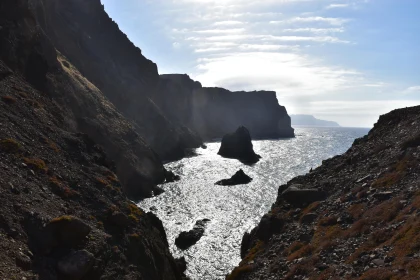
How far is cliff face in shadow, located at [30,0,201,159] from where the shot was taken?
118500 millimetres

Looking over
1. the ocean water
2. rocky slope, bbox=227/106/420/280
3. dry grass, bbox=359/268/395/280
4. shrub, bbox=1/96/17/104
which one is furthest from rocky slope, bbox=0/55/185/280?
dry grass, bbox=359/268/395/280

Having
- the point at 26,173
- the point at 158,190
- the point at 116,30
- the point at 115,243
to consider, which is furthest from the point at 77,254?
the point at 116,30

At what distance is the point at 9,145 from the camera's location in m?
31.8

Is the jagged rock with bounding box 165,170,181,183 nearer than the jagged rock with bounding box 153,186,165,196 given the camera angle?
No

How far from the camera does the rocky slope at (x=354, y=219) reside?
20.5 meters

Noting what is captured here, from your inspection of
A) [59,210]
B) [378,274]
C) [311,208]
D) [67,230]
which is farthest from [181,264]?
[378,274]

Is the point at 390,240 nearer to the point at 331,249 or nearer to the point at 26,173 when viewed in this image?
the point at 331,249

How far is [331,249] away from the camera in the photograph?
25109 mm

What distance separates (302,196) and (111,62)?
115 metres

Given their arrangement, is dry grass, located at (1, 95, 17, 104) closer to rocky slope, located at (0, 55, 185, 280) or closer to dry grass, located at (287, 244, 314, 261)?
rocky slope, located at (0, 55, 185, 280)

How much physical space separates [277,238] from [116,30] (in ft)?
468

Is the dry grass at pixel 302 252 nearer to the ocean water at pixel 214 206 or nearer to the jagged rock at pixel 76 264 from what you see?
the jagged rock at pixel 76 264

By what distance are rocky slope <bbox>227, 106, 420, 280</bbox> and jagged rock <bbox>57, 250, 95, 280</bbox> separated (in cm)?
1227

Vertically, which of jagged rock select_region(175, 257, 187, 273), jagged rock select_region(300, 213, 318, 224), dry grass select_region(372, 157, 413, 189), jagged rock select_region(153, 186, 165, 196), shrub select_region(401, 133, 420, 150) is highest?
shrub select_region(401, 133, 420, 150)
